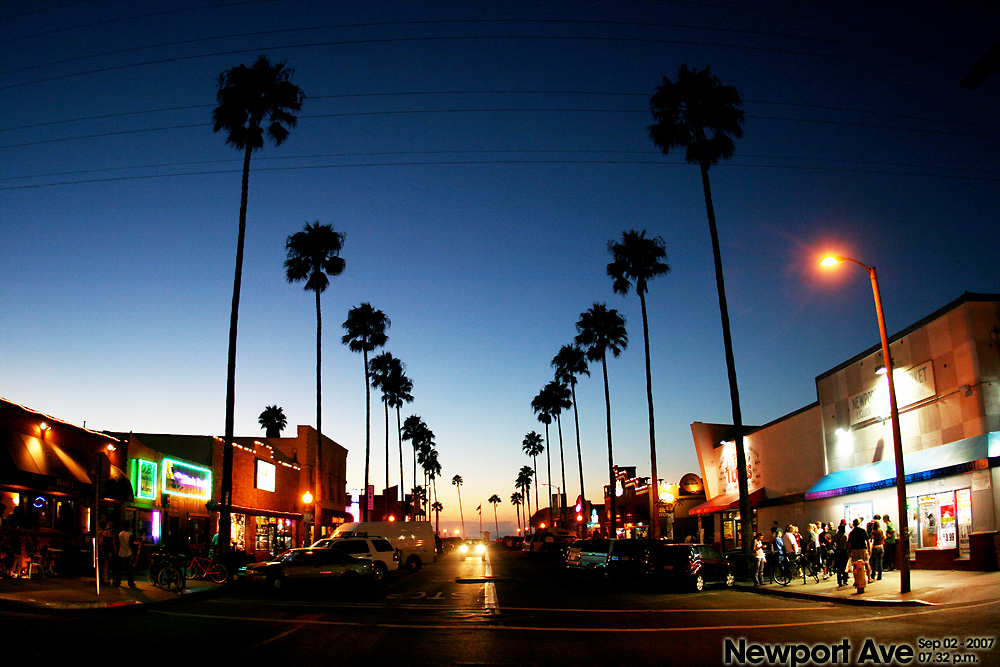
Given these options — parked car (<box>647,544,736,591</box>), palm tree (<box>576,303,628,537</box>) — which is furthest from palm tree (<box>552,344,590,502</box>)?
parked car (<box>647,544,736,591</box>)

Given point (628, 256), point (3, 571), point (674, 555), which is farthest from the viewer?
point (628, 256)

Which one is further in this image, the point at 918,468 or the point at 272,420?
the point at 272,420

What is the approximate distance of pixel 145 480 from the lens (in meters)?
32.7

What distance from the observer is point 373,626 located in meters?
14.6

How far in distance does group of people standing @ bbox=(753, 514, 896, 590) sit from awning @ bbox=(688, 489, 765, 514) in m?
9.96

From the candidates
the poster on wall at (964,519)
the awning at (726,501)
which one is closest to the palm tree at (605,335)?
the awning at (726,501)

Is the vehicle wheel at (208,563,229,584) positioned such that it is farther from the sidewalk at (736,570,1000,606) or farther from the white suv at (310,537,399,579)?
the sidewalk at (736,570,1000,606)

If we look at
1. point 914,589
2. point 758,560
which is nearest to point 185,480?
point 758,560

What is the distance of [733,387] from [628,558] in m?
8.12

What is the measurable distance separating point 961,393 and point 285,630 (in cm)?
Result: 2109

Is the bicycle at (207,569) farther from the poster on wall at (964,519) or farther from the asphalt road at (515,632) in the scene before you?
the poster on wall at (964,519)

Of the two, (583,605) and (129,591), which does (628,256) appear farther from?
(129,591)

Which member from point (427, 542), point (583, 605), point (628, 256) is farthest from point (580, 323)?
point (583, 605)

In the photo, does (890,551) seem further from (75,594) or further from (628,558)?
(75,594)
